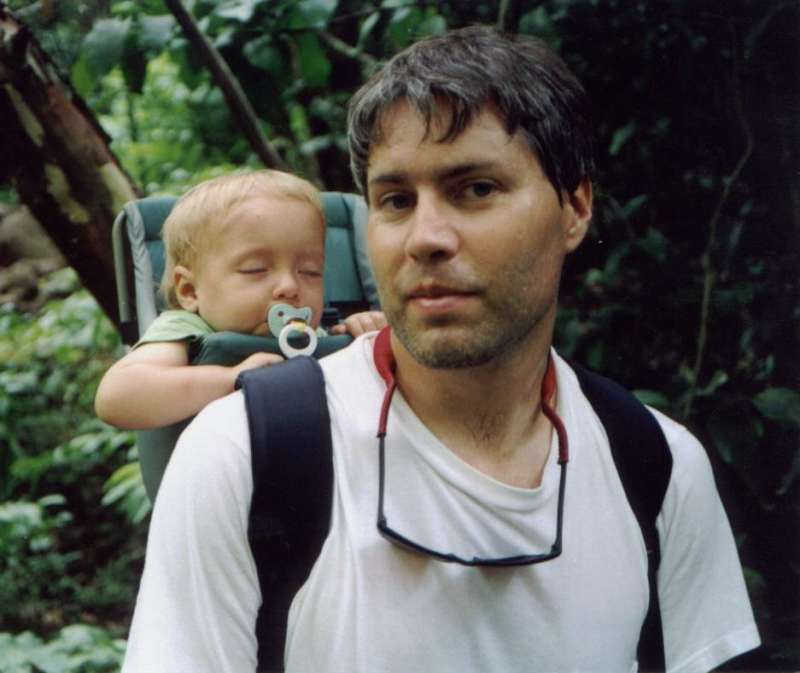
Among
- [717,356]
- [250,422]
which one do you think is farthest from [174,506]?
[717,356]

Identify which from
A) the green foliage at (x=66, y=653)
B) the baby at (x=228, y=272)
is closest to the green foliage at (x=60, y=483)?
the green foliage at (x=66, y=653)

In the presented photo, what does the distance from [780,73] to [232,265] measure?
1712 millimetres

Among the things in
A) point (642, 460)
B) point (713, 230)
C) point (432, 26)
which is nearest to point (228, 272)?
point (642, 460)

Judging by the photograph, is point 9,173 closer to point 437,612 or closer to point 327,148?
point 327,148

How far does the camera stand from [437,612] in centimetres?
144

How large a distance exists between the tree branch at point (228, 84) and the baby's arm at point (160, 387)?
1.41 m

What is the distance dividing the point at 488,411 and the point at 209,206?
684 mm

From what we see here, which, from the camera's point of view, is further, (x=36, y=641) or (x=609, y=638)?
(x=36, y=641)

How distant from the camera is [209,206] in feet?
6.51

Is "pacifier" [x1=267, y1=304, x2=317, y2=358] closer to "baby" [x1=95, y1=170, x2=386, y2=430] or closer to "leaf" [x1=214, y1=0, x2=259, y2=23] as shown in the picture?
"baby" [x1=95, y1=170, x2=386, y2=430]

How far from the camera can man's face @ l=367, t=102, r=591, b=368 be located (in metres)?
1.52

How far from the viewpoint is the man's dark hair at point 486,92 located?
1541mm

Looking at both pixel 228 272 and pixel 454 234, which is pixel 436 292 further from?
pixel 228 272

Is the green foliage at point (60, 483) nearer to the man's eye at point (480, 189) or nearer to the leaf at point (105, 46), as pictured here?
the leaf at point (105, 46)
